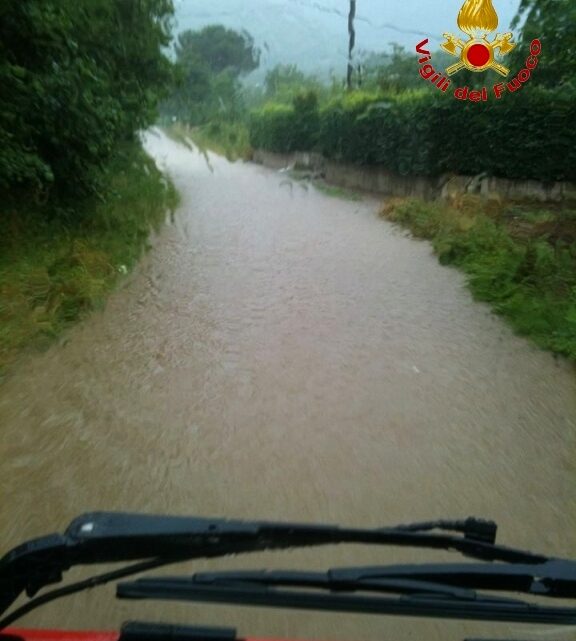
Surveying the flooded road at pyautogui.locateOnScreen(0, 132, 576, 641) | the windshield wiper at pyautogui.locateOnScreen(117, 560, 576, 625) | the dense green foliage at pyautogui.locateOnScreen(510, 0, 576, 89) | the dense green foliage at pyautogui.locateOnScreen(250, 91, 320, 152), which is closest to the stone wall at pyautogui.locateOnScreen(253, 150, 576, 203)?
the dense green foliage at pyautogui.locateOnScreen(250, 91, 320, 152)

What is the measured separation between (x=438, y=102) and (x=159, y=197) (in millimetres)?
7980

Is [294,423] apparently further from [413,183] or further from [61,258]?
[413,183]

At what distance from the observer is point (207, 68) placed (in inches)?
577

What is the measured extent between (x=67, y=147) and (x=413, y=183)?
11.8 metres

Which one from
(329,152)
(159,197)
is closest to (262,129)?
(329,152)

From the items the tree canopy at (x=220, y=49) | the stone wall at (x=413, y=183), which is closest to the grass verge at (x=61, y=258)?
the tree canopy at (x=220, y=49)

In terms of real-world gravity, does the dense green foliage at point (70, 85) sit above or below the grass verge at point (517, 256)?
above

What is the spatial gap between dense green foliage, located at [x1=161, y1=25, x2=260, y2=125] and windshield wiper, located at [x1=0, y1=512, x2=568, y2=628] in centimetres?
1251

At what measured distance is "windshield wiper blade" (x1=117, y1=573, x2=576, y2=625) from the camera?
1.64m

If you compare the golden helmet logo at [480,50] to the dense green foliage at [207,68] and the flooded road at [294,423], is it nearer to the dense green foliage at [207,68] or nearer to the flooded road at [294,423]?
the flooded road at [294,423]

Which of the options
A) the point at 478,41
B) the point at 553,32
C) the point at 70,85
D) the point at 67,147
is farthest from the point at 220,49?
the point at 553,32

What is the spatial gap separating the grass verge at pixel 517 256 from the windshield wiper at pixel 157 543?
5100 mm

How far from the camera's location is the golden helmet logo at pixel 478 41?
30.2 feet

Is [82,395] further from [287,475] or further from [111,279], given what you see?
[111,279]
